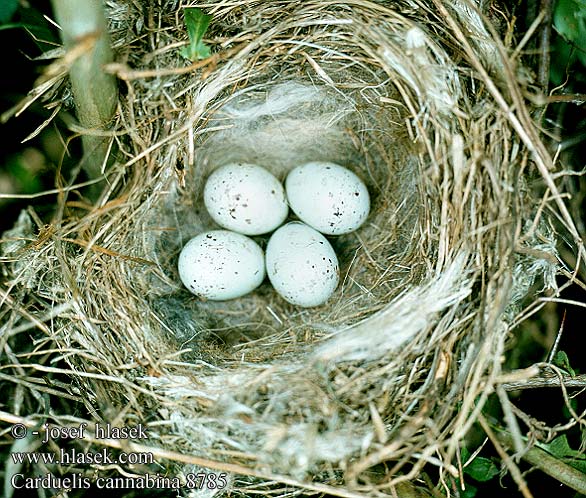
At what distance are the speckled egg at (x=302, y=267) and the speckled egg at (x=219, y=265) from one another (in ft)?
0.23

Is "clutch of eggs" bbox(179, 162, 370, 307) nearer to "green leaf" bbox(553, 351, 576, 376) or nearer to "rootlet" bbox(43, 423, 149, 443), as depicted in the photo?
"rootlet" bbox(43, 423, 149, 443)

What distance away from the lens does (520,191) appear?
1492 mm

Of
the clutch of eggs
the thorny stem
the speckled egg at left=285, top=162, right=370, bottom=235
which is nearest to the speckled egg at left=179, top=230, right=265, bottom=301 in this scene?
the clutch of eggs

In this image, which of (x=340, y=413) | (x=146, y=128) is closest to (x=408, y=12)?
(x=146, y=128)

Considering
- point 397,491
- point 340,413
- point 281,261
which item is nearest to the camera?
point 340,413

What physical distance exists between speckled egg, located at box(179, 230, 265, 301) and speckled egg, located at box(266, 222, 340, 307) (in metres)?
0.07

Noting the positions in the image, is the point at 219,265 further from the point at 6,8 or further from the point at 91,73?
the point at 6,8

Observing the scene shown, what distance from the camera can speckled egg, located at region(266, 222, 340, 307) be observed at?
5.78ft

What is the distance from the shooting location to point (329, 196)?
1815 millimetres

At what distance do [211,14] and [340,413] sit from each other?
100cm

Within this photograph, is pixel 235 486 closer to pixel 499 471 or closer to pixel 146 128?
pixel 499 471

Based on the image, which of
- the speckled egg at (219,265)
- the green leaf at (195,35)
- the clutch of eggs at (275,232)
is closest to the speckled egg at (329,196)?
the clutch of eggs at (275,232)

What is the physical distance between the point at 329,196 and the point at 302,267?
0.71 feet

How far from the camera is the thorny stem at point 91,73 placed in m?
1.29
